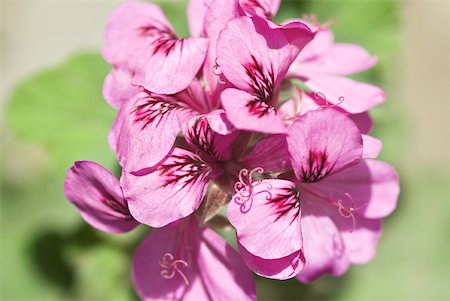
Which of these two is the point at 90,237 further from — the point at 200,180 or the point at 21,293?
the point at 200,180

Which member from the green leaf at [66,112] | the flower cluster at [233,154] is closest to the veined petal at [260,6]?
the flower cluster at [233,154]

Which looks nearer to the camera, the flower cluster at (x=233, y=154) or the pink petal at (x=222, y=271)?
the flower cluster at (x=233, y=154)

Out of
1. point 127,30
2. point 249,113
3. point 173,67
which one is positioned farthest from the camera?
point 127,30

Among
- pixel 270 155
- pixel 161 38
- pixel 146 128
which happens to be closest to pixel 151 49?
pixel 161 38

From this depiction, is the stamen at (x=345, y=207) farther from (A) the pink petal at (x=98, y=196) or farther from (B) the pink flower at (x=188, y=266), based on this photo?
(A) the pink petal at (x=98, y=196)

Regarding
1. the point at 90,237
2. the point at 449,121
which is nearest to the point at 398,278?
the point at 449,121

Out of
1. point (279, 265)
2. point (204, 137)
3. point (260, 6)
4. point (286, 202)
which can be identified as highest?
point (260, 6)

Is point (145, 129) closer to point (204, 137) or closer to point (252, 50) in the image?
point (204, 137)
